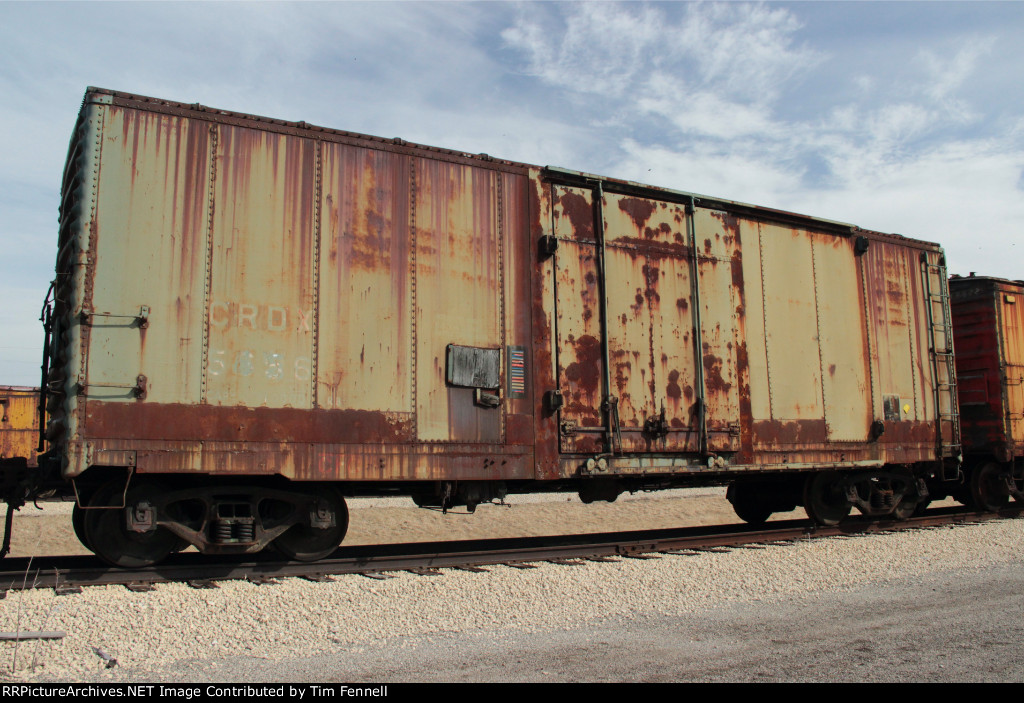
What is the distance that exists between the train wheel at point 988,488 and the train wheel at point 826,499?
3416 millimetres

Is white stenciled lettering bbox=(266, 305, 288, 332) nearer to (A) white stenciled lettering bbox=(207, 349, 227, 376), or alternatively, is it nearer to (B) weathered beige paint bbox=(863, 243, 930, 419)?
(A) white stenciled lettering bbox=(207, 349, 227, 376)

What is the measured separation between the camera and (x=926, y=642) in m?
5.01

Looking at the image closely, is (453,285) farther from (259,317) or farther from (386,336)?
(259,317)

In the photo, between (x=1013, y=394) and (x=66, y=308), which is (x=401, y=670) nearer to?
(x=66, y=308)

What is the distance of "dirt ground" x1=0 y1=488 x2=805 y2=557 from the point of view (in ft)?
50.8

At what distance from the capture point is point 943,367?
1133 cm

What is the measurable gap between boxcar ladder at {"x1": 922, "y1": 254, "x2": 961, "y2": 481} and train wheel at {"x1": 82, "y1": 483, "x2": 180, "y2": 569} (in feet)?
34.1

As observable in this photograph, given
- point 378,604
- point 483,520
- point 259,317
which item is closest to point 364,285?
point 259,317

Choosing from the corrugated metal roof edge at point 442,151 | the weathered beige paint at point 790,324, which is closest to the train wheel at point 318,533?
the corrugated metal roof edge at point 442,151

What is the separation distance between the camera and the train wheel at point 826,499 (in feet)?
33.5

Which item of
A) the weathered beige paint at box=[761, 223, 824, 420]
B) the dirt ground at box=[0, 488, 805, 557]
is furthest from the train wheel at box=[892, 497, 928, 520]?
the dirt ground at box=[0, 488, 805, 557]

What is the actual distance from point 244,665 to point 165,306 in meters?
3.32

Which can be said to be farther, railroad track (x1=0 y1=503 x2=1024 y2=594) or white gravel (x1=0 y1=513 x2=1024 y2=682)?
railroad track (x1=0 y1=503 x2=1024 y2=594)

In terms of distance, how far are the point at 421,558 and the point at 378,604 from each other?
5.18 ft
